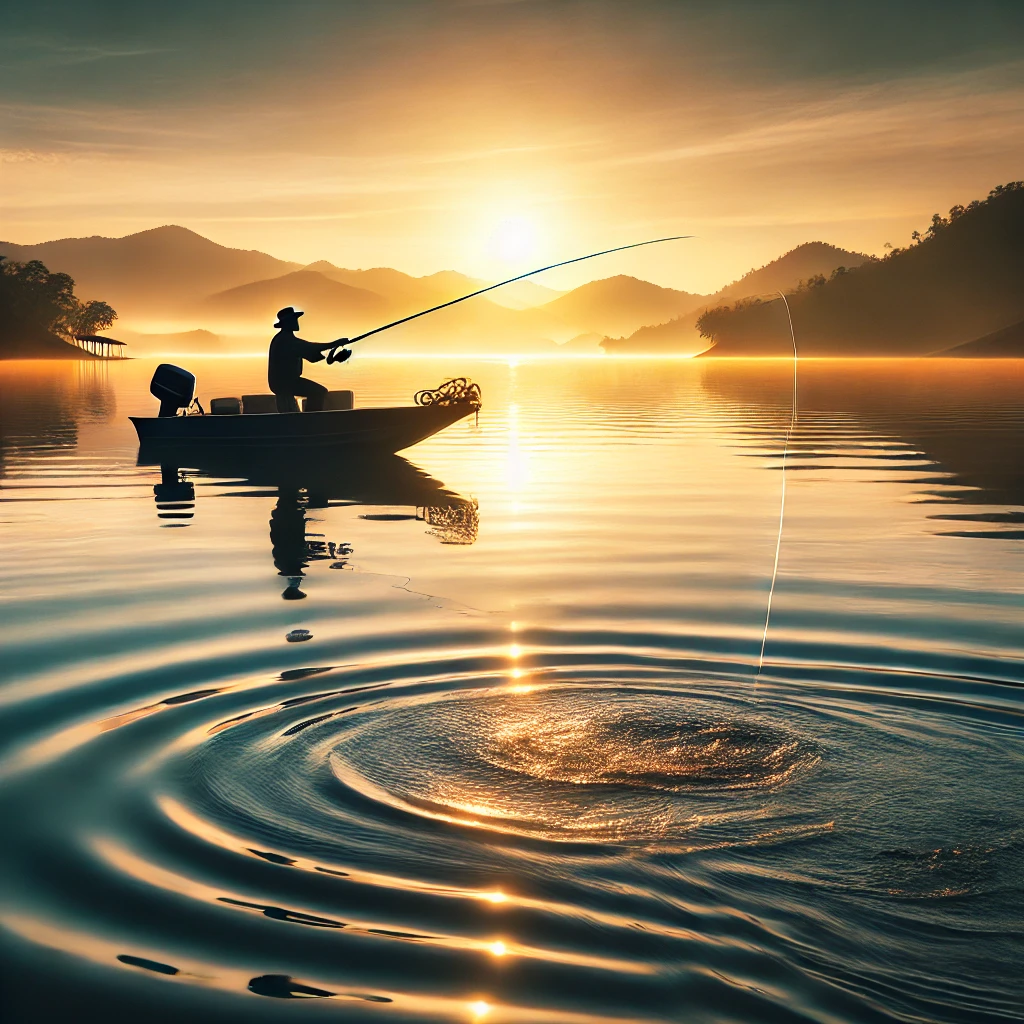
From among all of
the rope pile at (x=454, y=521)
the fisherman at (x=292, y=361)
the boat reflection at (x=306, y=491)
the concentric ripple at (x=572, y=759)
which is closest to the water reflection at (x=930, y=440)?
the rope pile at (x=454, y=521)

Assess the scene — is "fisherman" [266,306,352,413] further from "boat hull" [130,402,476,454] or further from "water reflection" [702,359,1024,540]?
"water reflection" [702,359,1024,540]

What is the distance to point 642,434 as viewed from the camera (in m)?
36.9

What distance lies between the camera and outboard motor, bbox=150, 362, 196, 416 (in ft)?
96.0

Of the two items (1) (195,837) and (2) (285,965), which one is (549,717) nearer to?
(1) (195,837)

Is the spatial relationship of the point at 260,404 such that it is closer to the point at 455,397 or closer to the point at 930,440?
the point at 455,397

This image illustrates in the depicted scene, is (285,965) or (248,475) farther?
(248,475)

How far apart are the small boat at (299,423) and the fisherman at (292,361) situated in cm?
57

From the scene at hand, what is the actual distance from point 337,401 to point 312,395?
63 cm

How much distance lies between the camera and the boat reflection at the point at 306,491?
636 inches

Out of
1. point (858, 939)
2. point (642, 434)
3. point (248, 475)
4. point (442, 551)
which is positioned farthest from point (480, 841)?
point (642, 434)

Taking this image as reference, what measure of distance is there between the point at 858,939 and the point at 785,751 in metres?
2.40

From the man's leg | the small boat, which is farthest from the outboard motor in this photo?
the man's leg

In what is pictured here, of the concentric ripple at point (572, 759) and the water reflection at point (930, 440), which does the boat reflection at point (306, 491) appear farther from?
the water reflection at point (930, 440)

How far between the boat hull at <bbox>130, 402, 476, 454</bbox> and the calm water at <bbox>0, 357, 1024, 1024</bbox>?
10.7 meters
